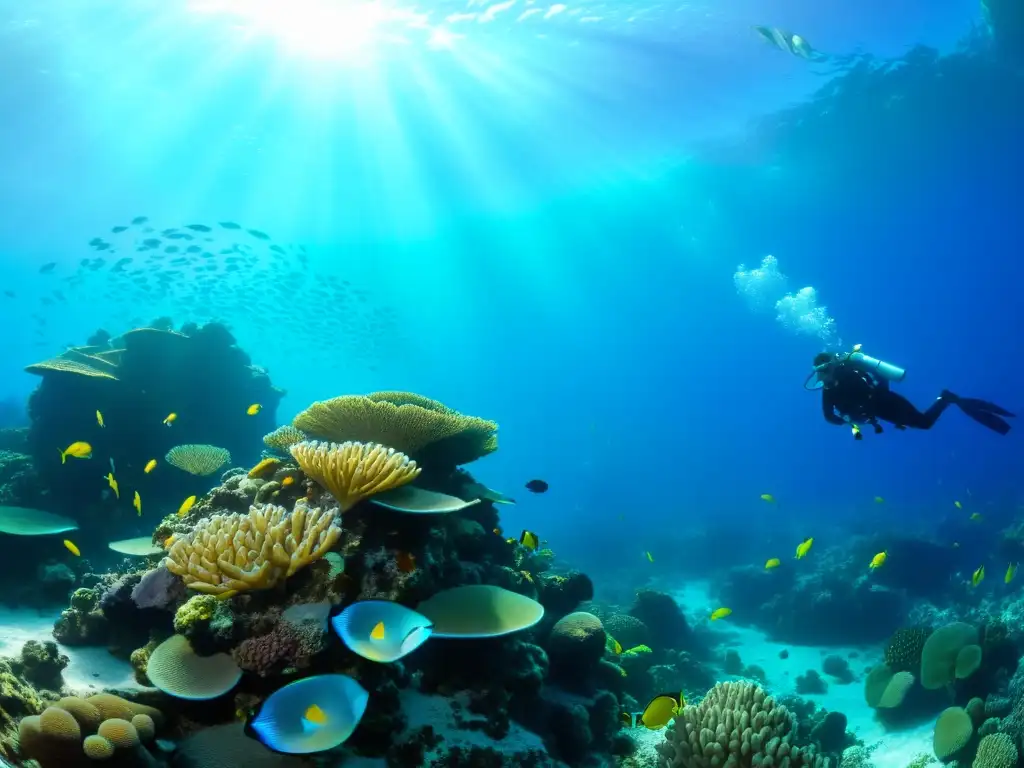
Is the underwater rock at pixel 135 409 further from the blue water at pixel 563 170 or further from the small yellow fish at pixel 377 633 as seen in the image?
the blue water at pixel 563 170

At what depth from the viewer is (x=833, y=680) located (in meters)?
13.3

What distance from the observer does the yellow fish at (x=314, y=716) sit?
9.72ft

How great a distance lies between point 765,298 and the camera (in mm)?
84375

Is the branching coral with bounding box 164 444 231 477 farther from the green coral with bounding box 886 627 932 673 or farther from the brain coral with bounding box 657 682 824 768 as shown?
the green coral with bounding box 886 627 932 673

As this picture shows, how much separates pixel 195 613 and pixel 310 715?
1.46 meters

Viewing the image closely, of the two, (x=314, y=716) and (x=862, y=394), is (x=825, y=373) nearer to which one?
(x=862, y=394)

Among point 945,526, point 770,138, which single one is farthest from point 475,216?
point 945,526

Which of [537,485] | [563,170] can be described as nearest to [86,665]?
[537,485]

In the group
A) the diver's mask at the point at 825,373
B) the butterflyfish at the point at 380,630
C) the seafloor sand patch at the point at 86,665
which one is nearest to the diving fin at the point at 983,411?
the diver's mask at the point at 825,373

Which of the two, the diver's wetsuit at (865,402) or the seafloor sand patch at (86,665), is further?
the diver's wetsuit at (865,402)

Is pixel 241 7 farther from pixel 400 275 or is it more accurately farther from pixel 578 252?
pixel 578 252

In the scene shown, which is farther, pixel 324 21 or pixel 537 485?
pixel 324 21

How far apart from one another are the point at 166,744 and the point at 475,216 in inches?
1857

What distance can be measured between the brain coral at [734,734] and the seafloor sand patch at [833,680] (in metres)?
4.78
